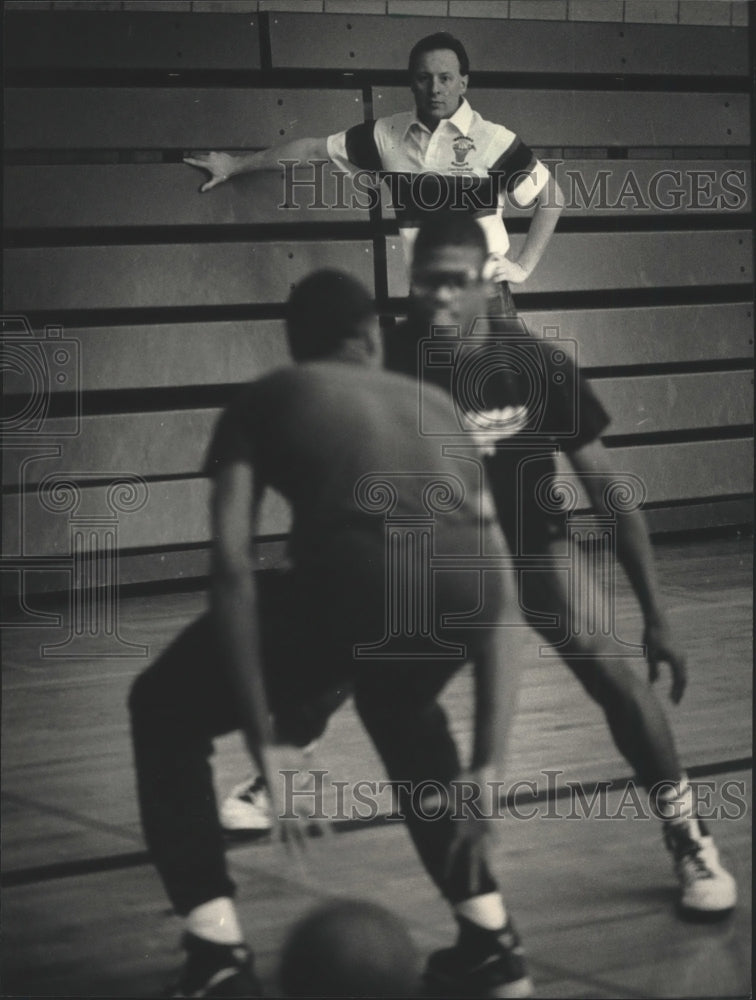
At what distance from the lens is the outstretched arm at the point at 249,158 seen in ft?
6.12

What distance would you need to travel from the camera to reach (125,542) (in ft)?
6.04

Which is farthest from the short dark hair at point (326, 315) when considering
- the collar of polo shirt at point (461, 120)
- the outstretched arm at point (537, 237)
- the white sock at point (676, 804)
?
the white sock at point (676, 804)

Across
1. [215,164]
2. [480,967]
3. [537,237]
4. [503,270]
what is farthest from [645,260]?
[480,967]

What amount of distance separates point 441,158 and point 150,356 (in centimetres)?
53

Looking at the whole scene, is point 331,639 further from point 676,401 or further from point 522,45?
point 522,45

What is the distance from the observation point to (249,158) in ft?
6.14

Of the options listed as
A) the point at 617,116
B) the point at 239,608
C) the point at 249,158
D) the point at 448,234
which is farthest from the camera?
the point at 617,116

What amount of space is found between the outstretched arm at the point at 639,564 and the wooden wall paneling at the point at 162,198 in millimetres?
504

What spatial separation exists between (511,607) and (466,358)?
36cm

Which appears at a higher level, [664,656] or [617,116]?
[617,116]

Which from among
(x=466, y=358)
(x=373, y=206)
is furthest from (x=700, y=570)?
(x=373, y=206)

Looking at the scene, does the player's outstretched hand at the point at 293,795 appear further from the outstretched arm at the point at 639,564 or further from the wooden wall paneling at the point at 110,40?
the wooden wall paneling at the point at 110,40

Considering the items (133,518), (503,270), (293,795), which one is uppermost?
(503,270)

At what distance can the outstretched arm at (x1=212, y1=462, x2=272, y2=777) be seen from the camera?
1.62 metres
